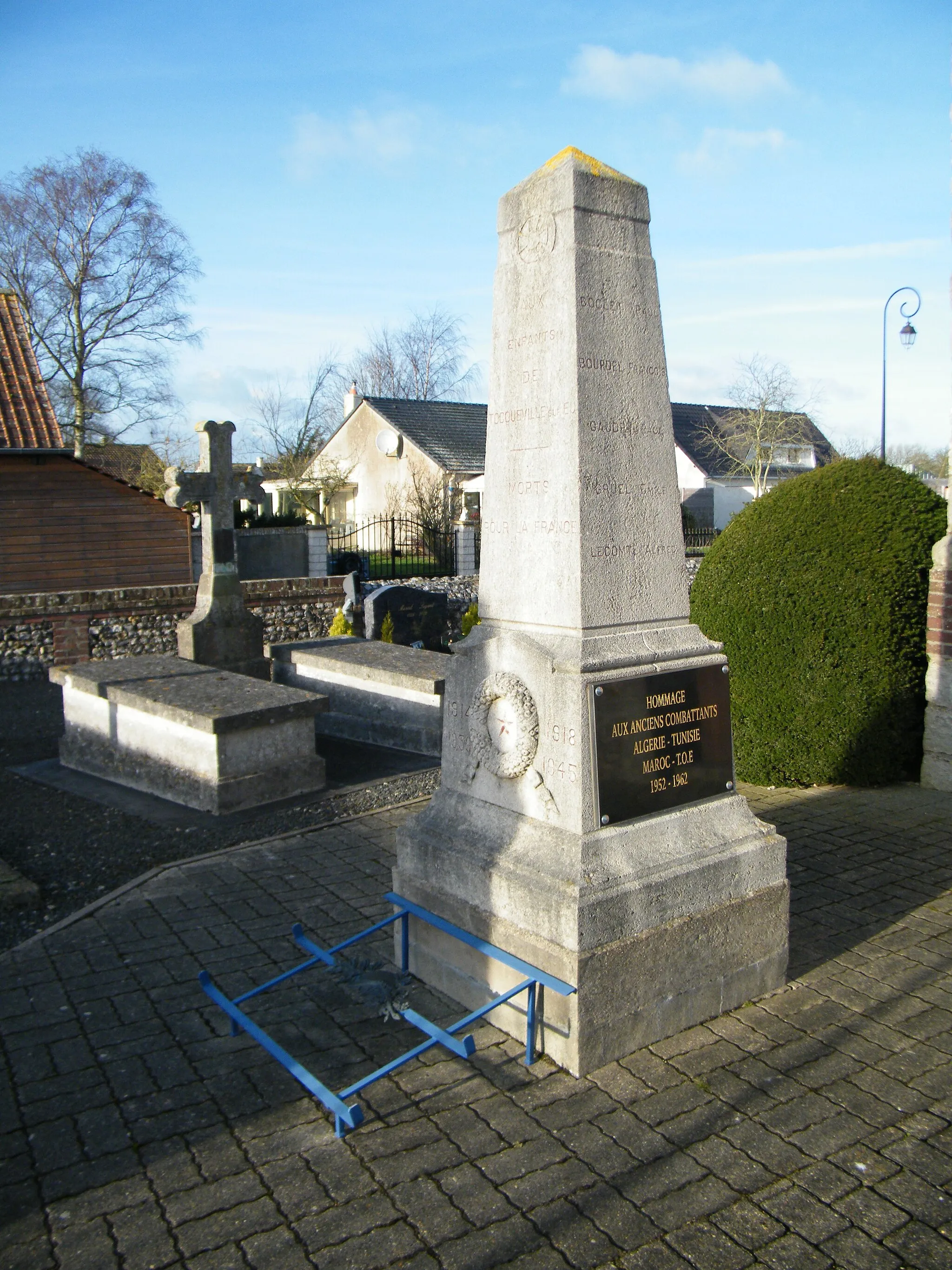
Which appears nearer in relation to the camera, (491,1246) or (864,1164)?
(491,1246)

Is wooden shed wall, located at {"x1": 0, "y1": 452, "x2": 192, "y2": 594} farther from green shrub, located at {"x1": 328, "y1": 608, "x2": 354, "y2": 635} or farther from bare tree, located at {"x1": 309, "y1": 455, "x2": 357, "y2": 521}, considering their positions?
bare tree, located at {"x1": 309, "y1": 455, "x2": 357, "y2": 521}

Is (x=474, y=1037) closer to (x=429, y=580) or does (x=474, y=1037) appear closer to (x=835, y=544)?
(x=835, y=544)

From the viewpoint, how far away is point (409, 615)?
14789 mm

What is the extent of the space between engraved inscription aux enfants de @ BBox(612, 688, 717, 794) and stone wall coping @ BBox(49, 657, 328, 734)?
4002 millimetres

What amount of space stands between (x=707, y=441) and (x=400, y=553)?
21236 millimetres

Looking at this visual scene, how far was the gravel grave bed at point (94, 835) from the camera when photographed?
5668mm

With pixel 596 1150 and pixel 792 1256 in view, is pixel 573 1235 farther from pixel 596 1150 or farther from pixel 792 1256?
pixel 792 1256

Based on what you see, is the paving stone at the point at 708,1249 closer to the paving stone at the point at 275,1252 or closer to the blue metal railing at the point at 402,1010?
the blue metal railing at the point at 402,1010

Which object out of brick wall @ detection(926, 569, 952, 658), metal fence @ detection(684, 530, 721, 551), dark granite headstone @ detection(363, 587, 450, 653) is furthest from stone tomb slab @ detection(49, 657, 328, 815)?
metal fence @ detection(684, 530, 721, 551)

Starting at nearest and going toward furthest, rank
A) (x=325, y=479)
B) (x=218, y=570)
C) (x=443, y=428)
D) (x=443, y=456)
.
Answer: (x=218, y=570) → (x=325, y=479) → (x=443, y=456) → (x=443, y=428)

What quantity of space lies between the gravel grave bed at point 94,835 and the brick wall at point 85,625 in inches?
218

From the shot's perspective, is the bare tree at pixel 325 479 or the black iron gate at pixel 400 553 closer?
the black iron gate at pixel 400 553

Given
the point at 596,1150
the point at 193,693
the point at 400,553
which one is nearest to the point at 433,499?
the point at 400,553

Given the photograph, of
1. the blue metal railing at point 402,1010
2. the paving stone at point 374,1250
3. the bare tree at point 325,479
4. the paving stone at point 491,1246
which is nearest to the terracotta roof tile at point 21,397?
the bare tree at point 325,479
